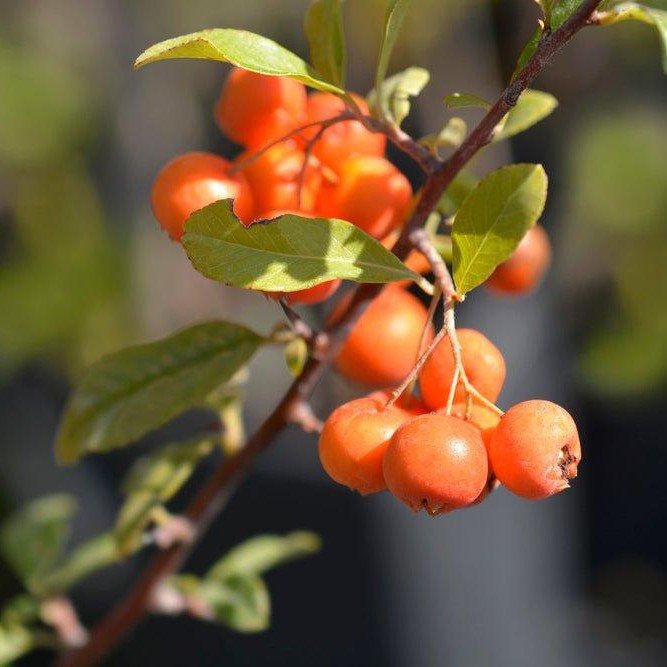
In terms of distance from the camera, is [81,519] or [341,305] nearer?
[341,305]

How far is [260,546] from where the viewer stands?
4.24ft

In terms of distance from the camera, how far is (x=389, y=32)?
2.16ft

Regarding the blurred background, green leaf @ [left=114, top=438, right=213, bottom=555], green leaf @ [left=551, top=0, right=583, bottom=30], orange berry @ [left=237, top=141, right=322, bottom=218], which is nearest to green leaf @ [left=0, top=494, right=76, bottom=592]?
green leaf @ [left=114, top=438, right=213, bottom=555]

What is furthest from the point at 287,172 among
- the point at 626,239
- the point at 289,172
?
the point at 626,239

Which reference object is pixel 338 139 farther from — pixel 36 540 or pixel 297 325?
pixel 36 540

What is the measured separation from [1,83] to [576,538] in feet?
6.91

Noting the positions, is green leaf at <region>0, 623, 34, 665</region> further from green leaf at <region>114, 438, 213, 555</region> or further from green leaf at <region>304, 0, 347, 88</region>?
green leaf at <region>304, 0, 347, 88</region>

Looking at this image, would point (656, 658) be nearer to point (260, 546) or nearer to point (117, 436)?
point (260, 546)

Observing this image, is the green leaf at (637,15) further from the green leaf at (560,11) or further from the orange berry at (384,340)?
the orange berry at (384,340)

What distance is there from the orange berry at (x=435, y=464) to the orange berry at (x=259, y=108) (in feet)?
1.00

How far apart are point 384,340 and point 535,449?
26cm

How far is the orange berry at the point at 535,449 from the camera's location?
566 millimetres

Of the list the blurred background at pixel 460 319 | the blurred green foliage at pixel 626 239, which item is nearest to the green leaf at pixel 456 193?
the blurred background at pixel 460 319

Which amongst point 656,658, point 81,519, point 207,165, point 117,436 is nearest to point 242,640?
point 81,519
